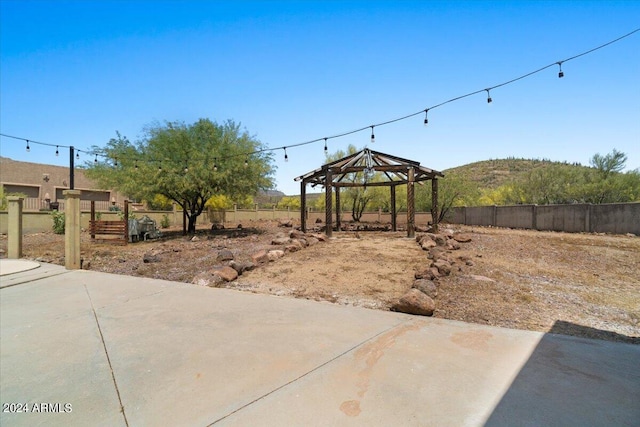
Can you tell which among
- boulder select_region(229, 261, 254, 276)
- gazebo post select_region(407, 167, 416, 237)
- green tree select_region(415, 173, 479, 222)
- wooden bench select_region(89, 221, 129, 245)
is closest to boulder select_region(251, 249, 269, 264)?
boulder select_region(229, 261, 254, 276)

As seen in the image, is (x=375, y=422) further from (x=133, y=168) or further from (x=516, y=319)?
(x=133, y=168)

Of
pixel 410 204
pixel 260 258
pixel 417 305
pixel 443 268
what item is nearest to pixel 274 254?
pixel 260 258

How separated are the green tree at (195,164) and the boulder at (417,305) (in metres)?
14.0

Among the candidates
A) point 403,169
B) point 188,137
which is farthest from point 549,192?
point 188,137

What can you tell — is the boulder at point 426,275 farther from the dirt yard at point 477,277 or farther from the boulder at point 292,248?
the boulder at point 292,248

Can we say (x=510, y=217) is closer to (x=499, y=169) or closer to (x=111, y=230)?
(x=111, y=230)

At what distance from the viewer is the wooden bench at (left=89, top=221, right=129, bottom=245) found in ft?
54.0

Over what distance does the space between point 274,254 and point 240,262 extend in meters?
1.33

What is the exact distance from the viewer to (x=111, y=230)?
1702 cm

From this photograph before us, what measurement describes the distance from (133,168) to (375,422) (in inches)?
749

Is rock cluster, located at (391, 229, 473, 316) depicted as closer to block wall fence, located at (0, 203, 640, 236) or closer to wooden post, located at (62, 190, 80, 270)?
wooden post, located at (62, 190, 80, 270)

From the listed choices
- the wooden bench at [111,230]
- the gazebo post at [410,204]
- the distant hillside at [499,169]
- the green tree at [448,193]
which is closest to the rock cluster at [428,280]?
the gazebo post at [410,204]

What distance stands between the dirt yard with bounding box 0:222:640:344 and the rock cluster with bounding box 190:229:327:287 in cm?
21

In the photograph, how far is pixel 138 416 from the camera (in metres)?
2.68
